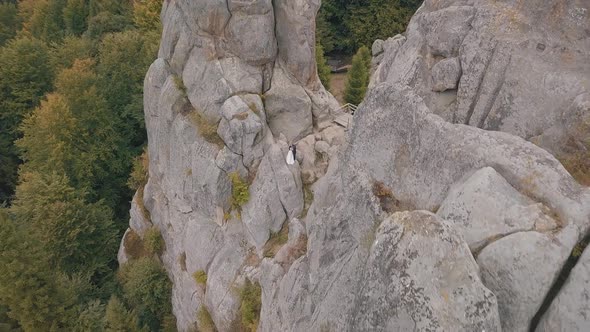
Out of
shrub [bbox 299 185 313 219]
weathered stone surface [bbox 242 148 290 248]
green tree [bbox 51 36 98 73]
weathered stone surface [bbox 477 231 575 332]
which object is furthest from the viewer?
green tree [bbox 51 36 98 73]

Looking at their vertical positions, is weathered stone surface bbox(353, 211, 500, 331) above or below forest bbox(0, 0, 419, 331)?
above

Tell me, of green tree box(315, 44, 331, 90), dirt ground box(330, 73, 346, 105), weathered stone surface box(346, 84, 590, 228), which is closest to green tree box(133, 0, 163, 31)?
green tree box(315, 44, 331, 90)

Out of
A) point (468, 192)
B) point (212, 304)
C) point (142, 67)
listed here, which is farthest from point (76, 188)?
point (468, 192)

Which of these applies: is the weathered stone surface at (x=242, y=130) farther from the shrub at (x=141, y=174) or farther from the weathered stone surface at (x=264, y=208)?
the shrub at (x=141, y=174)

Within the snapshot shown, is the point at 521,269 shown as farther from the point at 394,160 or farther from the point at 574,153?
the point at 394,160

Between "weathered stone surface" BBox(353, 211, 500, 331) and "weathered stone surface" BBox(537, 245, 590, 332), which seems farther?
"weathered stone surface" BBox(353, 211, 500, 331)

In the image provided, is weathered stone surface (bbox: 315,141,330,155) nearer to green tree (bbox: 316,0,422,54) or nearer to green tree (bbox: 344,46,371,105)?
green tree (bbox: 344,46,371,105)

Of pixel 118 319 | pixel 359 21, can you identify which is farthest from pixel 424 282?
pixel 359 21
